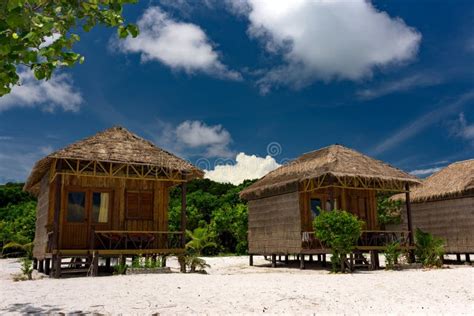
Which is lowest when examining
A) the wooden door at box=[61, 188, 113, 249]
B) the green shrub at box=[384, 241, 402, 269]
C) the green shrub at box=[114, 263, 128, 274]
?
the green shrub at box=[114, 263, 128, 274]

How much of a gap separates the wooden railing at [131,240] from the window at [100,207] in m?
0.61

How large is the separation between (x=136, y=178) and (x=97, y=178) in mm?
1301

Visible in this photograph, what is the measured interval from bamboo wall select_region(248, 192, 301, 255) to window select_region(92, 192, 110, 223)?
22.6 feet

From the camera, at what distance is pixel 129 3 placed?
6500 millimetres

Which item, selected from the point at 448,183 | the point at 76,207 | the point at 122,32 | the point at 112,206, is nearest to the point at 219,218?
the point at 448,183

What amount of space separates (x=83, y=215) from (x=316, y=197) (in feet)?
29.5

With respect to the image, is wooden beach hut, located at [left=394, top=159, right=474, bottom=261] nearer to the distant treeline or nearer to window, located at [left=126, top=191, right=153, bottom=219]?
the distant treeline

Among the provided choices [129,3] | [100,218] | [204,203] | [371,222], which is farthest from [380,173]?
[204,203]

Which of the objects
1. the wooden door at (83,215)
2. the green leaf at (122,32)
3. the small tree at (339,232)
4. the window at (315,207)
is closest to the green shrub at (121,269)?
the wooden door at (83,215)

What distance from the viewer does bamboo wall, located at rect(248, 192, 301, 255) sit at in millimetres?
18500

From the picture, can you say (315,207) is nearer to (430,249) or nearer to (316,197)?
(316,197)

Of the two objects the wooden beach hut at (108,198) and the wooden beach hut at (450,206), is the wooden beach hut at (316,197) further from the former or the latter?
the wooden beach hut at (108,198)

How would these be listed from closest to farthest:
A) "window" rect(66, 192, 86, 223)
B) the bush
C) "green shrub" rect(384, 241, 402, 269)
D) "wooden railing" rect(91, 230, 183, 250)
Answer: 1. "wooden railing" rect(91, 230, 183, 250)
2. "window" rect(66, 192, 86, 223)
3. "green shrub" rect(384, 241, 402, 269)
4. the bush

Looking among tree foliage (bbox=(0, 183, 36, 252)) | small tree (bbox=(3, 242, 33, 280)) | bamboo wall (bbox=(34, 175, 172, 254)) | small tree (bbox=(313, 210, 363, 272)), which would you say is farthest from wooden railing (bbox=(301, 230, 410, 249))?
tree foliage (bbox=(0, 183, 36, 252))
